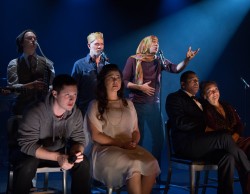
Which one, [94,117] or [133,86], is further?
[133,86]

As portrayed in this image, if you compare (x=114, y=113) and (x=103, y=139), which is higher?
(x=114, y=113)

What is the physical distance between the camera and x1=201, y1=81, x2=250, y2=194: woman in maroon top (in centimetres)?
408

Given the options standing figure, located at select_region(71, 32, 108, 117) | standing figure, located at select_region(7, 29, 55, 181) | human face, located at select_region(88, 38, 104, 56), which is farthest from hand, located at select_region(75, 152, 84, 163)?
human face, located at select_region(88, 38, 104, 56)

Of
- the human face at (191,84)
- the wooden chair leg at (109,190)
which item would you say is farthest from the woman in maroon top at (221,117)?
the wooden chair leg at (109,190)

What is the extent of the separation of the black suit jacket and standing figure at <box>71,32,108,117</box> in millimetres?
876

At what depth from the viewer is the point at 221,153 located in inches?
149

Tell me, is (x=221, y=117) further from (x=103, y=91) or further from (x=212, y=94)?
(x=103, y=91)

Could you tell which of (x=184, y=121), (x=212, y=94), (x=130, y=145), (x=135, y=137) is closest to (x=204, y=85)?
(x=212, y=94)

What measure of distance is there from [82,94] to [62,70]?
165 cm

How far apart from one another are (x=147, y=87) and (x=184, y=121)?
72 centimetres

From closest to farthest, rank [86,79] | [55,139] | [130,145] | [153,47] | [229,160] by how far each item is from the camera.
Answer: [55,139], [130,145], [229,160], [86,79], [153,47]

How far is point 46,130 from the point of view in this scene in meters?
3.26

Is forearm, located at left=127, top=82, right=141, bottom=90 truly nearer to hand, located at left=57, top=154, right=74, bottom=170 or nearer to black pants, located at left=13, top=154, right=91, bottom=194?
black pants, located at left=13, top=154, right=91, bottom=194

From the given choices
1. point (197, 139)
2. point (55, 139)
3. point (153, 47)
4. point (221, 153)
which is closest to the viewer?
point (55, 139)
